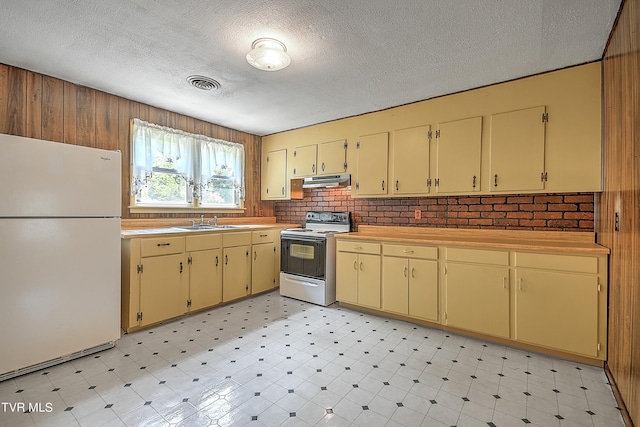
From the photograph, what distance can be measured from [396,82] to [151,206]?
308cm

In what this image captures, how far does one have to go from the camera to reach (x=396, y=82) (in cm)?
287

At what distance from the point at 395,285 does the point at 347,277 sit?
614 mm

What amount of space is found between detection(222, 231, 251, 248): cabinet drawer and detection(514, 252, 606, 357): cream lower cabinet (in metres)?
3.01

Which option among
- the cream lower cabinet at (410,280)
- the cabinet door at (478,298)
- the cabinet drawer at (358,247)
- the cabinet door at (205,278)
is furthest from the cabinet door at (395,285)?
the cabinet door at (205,278)

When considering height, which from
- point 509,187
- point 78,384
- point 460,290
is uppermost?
point 509,187

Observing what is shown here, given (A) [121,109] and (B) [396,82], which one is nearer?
(B) [396,82]

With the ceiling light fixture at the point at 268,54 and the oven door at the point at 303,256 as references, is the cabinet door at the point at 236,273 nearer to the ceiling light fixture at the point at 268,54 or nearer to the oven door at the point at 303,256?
the oven door at the point at 303,256

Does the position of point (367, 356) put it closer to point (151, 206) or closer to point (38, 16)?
point (151, 206)

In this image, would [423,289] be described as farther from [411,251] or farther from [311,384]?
[311,384]

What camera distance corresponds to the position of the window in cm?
347

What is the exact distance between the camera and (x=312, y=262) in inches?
150

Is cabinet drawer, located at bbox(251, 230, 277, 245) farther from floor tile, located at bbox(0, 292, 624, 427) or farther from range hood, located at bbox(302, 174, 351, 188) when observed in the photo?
floor tile, located at bbox(0, 292, 624, 427)

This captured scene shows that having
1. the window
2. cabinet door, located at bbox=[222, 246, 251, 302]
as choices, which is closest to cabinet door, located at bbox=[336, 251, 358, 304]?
cabinet door, located at bbox=[222, 246, 251, 302]

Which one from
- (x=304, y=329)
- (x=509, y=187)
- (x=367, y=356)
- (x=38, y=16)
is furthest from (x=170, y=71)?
(x=509, y=187)
